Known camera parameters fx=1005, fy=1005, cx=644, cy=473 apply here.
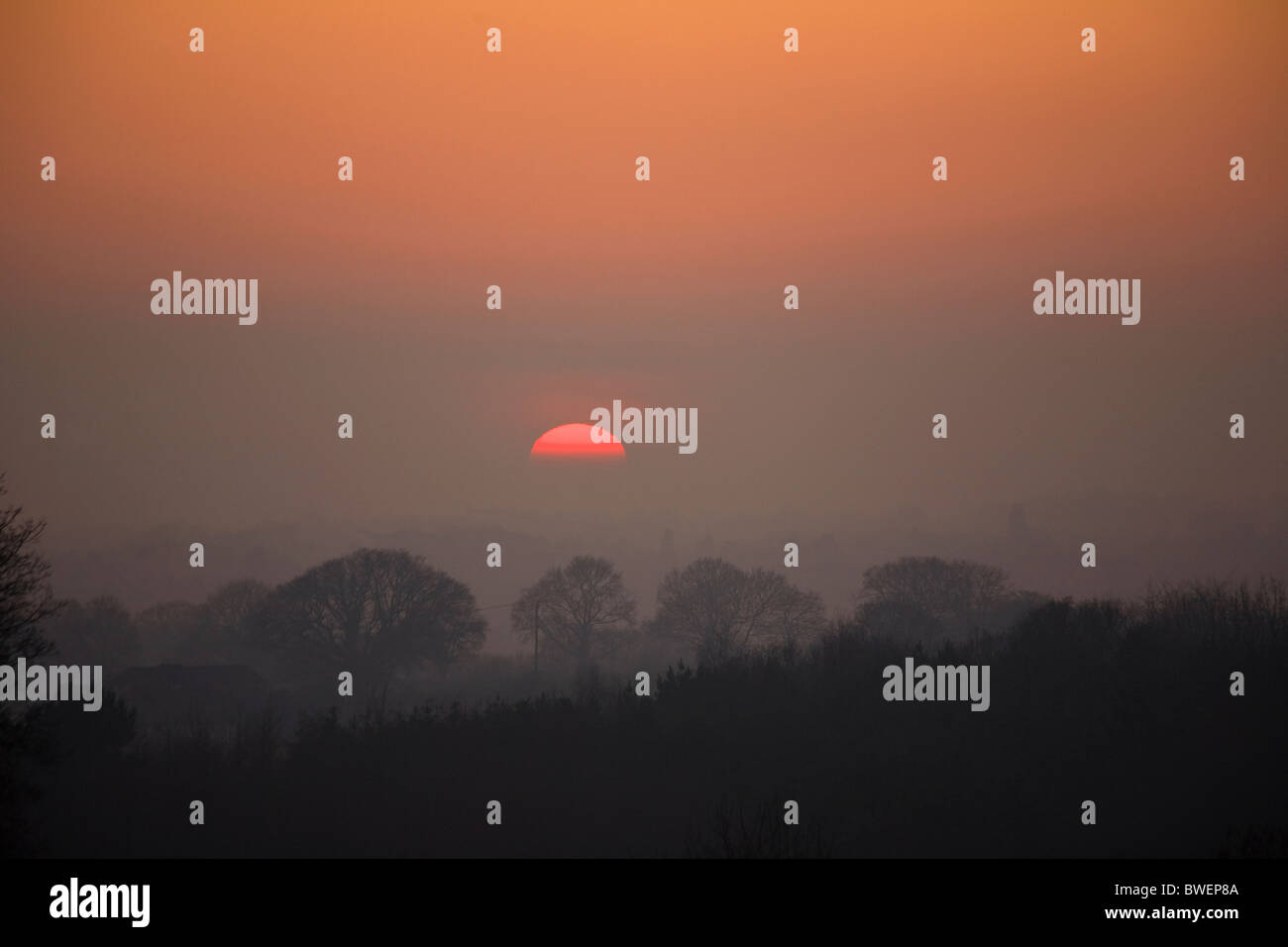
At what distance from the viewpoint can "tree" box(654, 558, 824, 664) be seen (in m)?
28.0

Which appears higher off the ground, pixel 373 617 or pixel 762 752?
pixel 373 617

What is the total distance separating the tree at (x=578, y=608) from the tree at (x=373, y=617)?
5.79 ft

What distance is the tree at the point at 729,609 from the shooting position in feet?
91.7

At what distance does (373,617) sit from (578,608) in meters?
6.82

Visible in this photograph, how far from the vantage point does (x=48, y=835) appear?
67.6 feet

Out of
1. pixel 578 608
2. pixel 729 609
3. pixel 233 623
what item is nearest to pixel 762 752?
pixel 729 609

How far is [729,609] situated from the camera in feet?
98.4

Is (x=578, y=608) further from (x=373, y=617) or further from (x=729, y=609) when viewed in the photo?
(x=373, y=617)

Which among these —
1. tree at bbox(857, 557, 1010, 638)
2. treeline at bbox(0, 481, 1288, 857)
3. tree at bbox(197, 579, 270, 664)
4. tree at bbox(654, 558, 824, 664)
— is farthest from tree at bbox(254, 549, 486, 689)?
tree at bbox(857, 557, 1010, 638)

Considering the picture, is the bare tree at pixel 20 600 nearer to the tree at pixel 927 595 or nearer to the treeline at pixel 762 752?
the treeline at pixel 762 752

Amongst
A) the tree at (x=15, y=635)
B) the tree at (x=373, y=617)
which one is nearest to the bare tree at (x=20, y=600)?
the tree at (x=15, y=635)
